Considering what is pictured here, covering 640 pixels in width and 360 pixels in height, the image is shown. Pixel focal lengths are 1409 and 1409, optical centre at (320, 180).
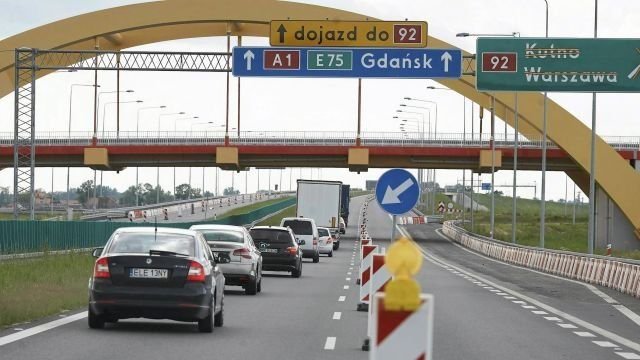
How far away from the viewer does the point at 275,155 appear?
8081 cm

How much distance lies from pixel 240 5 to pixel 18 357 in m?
57.9

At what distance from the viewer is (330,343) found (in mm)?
16219

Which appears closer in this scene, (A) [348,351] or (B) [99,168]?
(A) [348,351]

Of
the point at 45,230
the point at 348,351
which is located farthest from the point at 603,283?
the point at 348,351

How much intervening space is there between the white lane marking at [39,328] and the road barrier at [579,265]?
15485 millimetres

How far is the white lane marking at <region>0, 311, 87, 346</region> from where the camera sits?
1526cm

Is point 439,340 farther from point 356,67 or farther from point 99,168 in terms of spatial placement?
point 99,168

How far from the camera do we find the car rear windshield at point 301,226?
50.5 metres

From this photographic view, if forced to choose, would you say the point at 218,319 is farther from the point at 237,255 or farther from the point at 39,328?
the point at 237,255

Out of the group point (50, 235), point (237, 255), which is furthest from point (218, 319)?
point (50, 235)

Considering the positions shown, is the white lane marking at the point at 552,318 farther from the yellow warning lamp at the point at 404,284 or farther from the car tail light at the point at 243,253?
the yellow warning lamp at the point at 404,284

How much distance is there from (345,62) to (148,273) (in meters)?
23.9

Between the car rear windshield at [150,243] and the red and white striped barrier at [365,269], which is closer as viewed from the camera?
the car rear windshield at [150,243]

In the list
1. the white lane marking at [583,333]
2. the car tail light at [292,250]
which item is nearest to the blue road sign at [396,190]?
the white lane marking at [583,333]
